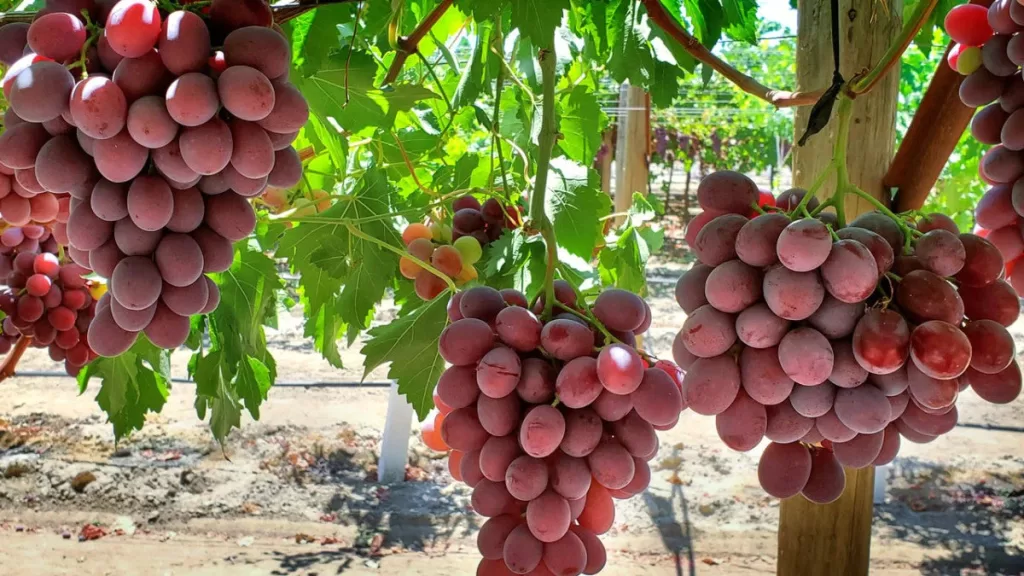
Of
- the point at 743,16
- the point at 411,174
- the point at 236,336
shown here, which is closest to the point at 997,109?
the point at 743,16

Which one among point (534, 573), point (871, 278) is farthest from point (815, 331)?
point (534, 573)

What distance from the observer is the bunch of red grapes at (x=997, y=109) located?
0.79 metres

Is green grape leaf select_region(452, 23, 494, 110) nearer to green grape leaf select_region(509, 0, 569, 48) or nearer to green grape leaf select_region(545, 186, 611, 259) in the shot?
green grape leaf select_region(545, 186, 611, 259)

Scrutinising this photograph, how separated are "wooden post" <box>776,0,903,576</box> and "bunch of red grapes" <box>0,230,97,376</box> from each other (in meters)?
1.45

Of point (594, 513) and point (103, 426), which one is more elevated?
point (594, 513)

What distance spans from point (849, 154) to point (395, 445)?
11.7ft

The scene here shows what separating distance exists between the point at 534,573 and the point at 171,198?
46 centimetres

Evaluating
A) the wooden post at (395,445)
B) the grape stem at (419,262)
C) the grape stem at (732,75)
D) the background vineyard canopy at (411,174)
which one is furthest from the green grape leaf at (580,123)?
the wooden post at (395,445)

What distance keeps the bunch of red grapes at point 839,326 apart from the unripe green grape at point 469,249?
0.51 meters

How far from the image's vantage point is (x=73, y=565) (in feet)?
11.6

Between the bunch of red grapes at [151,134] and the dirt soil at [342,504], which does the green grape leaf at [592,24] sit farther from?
the dirt soil at [342,504]

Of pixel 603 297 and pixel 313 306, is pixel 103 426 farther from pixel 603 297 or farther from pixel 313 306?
pixel 603 297

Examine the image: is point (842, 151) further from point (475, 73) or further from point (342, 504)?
point (342, 504)

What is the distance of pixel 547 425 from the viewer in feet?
2.41
